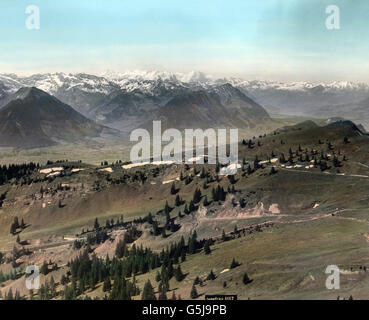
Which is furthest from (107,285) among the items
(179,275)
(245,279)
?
(245,279)

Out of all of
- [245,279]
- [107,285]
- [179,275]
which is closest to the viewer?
[245,279]

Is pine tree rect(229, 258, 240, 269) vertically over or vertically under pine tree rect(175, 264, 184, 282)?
over

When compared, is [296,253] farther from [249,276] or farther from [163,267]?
[163,267]

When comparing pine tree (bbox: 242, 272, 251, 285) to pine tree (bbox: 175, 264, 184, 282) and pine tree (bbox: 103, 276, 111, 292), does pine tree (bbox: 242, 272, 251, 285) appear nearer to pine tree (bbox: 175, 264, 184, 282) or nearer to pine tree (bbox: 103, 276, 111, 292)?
pine tree (bbox: 175, 264, 184, 282)

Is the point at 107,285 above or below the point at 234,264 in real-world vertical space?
below

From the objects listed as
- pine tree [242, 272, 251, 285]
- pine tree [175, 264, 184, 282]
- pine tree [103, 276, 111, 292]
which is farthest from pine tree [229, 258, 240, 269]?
pine tree [103, 276, 111, 292]

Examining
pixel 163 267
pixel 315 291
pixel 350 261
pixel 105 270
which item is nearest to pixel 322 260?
pixel 350 261

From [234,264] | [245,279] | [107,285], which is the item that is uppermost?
[245,279]

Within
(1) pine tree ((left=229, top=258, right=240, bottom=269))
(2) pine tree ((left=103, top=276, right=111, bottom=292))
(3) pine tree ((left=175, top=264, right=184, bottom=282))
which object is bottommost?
(2) pine tree ((left=103, top=276, right=111, bottom=292))

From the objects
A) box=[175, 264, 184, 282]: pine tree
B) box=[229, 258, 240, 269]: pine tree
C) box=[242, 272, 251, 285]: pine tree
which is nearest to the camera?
box=[242, 272, 251, 285]: pine tree

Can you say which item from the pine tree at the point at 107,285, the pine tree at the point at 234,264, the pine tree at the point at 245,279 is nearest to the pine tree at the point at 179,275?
the pine tree at the point at 234,264

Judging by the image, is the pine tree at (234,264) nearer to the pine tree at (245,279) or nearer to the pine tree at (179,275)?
the pine tree at (245,279)

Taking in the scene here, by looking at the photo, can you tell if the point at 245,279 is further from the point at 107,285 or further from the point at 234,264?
the point at 107,285
